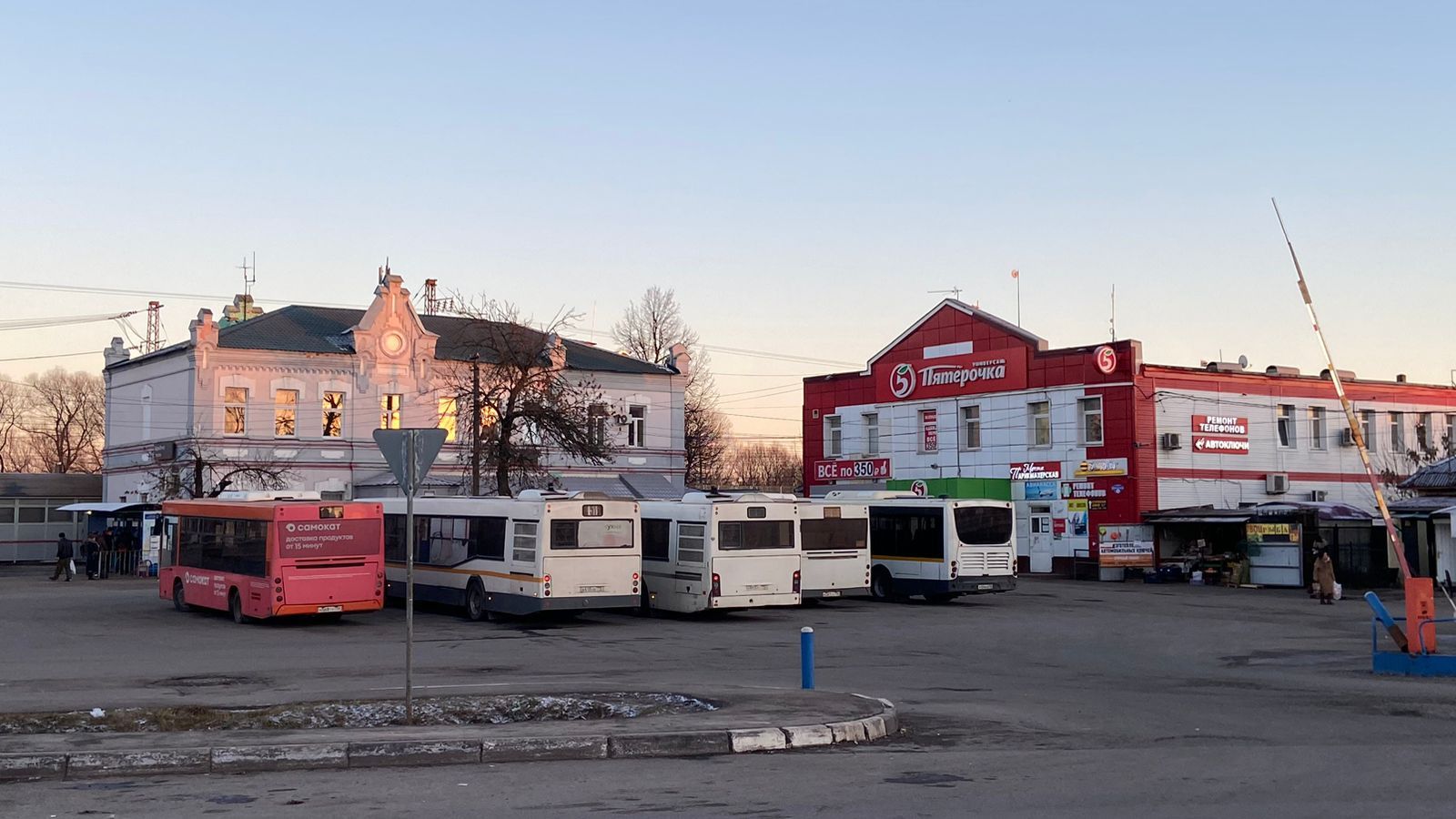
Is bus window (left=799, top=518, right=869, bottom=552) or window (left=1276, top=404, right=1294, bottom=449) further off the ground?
window (left=1276, top=404, right=1294, bottom=449)

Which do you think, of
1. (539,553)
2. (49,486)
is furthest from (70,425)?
(539,553)

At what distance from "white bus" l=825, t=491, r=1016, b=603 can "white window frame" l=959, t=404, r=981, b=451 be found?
696 inches

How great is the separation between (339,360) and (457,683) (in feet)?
126

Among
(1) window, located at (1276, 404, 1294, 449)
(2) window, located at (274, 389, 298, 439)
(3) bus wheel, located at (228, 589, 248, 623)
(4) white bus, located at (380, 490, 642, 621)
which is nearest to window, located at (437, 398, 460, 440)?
(2) window, located at (274, 389, 298, 439)

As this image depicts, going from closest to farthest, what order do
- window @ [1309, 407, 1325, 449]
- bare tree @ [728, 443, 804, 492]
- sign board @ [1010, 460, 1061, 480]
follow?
sign board @ [1010, 460, 1061, 480] < window @ [1309, 407, 1325, 449] < bare tree @ [728, 443, 804, 492]

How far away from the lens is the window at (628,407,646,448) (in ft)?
199

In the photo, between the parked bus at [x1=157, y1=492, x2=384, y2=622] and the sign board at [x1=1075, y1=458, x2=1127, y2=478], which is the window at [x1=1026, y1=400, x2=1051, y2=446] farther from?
the parked bus at [x1=157, y1=492, x2=384, y2=622]

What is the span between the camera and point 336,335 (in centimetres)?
5525

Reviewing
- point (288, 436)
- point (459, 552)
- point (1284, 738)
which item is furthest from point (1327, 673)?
point (288, 436)

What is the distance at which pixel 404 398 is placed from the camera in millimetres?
55344

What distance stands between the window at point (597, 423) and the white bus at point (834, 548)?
60.9 ft

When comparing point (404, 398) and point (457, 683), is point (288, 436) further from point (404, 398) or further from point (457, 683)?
point (457, 683)

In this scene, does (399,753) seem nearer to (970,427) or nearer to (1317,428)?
(970,427)

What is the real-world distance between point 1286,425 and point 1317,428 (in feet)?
5.96
